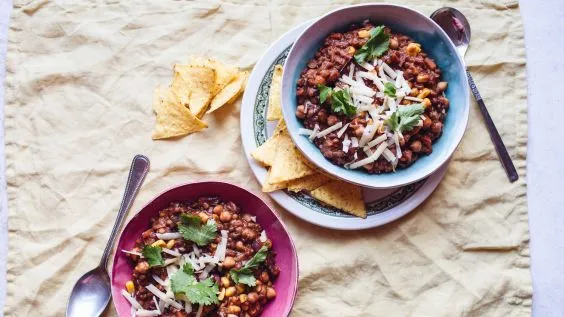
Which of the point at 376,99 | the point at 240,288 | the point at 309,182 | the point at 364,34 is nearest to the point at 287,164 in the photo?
the point at 309,182

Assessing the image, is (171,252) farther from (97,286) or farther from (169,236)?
(97,286)

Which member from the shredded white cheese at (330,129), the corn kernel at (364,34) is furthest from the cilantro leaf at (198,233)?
the corn kernel at (364,34)

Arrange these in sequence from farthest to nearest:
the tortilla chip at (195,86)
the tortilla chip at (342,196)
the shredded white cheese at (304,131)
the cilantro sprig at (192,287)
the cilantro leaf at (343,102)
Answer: the tortilla chip at (195,86) → the tortilla chip at (342,196) → the shredded white cheese at (304,131) → the cilantro leaf at (343,102) → the cilantro sprig at (192,287)

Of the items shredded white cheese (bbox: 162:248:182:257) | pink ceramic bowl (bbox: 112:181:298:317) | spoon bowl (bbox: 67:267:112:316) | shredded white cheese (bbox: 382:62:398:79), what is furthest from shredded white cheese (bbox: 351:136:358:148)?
spoon bowl (bbox: 67:267:112:316)

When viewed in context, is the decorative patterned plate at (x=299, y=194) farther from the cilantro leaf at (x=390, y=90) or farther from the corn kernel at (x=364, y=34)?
the cilantro leaf at (x=390, y=90)

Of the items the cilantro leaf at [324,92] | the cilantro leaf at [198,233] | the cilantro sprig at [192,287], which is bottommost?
the cilantro sprig at [192,287]

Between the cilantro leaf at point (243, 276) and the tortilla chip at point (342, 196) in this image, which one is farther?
the tortilla chip at point (342, 196)
